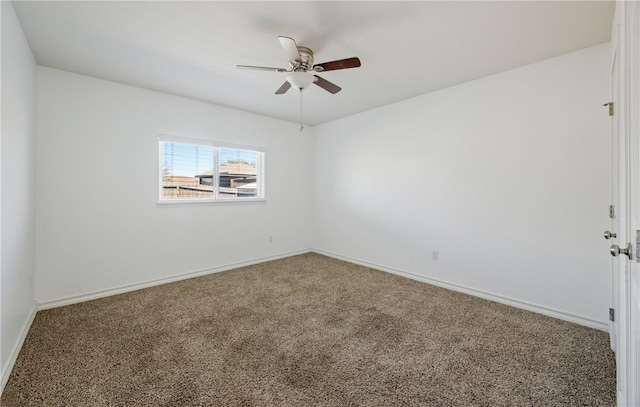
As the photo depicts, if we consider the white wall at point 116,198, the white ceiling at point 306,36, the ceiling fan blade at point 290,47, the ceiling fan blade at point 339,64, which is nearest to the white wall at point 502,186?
the white ceiling at point 306,36

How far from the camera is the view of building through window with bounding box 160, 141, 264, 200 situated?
373 cm

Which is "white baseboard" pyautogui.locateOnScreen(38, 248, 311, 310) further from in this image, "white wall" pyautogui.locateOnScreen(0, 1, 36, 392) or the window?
the window

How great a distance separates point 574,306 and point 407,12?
9.67ft

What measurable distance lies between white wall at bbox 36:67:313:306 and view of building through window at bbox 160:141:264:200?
17 centimetres

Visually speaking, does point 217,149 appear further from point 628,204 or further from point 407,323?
point 628,204

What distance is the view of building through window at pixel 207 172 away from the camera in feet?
12.3

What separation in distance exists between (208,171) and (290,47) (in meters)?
2.62

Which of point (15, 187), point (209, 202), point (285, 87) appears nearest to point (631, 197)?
point (285, 87)

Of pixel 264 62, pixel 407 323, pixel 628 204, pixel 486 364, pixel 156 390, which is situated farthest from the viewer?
pixel 264 62

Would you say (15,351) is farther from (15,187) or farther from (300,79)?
(300,79)

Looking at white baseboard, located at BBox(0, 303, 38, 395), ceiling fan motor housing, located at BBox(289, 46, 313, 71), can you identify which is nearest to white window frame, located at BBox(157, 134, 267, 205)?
white baseboard, located at BBox(0, 303, 38, 395)

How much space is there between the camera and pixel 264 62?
2.72 metres

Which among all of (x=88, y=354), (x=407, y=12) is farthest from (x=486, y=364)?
(x=88, y=354)

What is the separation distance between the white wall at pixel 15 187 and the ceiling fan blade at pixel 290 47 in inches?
70.1
